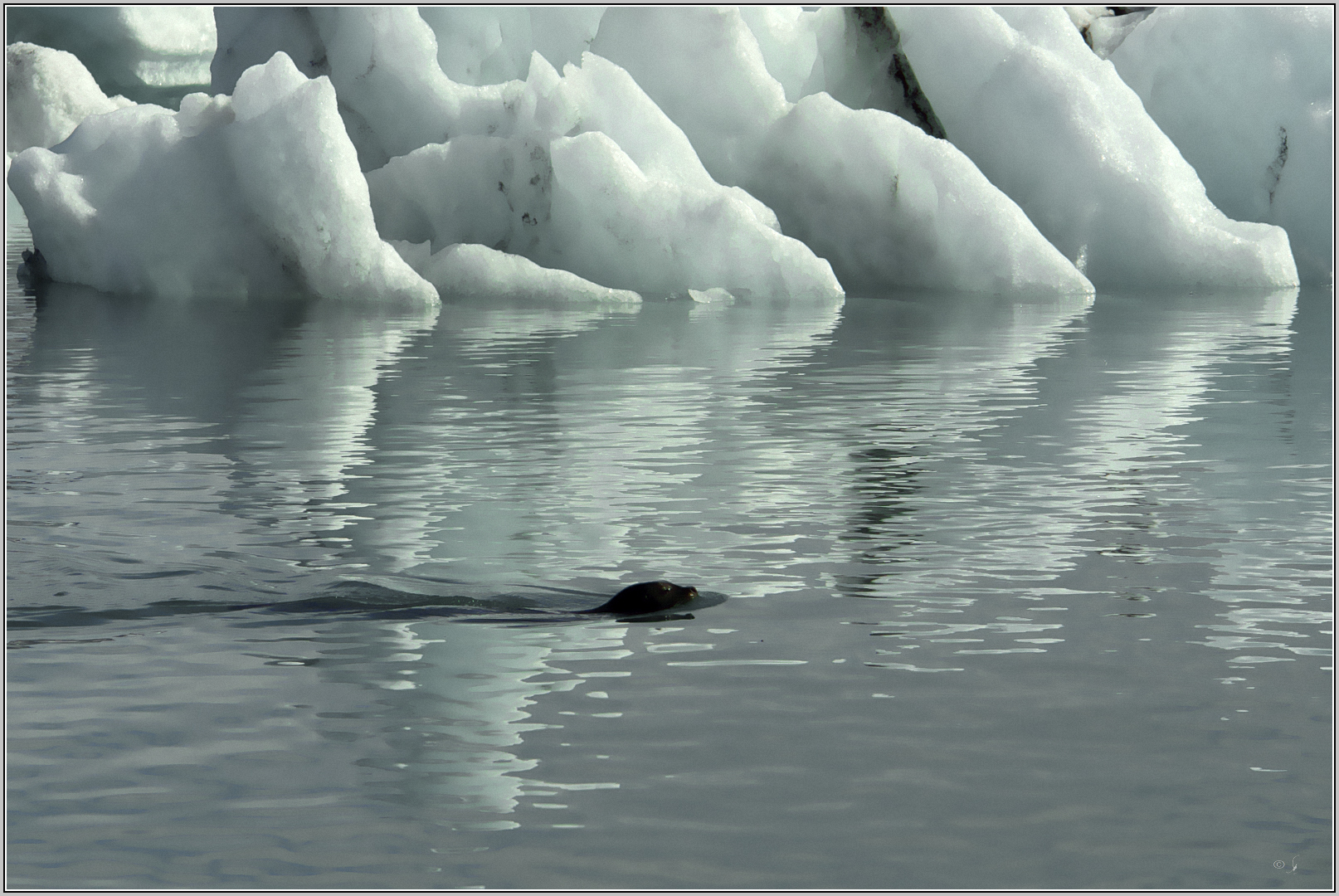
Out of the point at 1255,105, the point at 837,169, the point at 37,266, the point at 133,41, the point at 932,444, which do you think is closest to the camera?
the point at 932,444

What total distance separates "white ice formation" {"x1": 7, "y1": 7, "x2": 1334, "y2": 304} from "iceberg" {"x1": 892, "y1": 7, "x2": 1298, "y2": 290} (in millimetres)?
28

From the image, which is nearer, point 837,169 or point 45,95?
point 837,169

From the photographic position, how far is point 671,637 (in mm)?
5195

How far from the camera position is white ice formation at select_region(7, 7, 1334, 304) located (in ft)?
54.8

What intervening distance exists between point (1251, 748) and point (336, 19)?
654 inches

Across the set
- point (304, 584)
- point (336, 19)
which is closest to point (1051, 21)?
point (336, 19)

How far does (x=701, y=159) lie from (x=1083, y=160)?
3961mm

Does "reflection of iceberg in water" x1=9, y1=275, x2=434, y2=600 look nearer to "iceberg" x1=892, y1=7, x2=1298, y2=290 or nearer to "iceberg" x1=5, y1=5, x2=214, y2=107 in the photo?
"iceberg" x1=892, y1=7, x2=1298, y2=290

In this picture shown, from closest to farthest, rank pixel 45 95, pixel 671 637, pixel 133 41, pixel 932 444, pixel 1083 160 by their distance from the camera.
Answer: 1. pixel 671 637
2. pixel 932 444
3. pixel 1083 160
4. pixel 45 95
5. pixel 133 41

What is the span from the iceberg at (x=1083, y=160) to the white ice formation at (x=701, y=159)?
0.09 feet

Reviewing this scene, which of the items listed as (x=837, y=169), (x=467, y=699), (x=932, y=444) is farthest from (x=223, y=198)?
(x=467, y=699)

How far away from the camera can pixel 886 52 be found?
1967cm

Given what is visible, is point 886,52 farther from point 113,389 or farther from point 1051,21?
point 113,389

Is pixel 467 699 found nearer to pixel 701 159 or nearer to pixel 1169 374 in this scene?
pixel 1169 374
